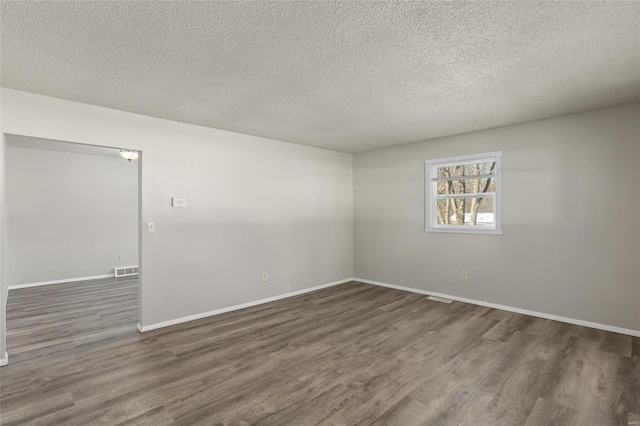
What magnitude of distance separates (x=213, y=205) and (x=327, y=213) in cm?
220

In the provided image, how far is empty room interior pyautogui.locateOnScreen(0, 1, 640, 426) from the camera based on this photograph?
2.07 m

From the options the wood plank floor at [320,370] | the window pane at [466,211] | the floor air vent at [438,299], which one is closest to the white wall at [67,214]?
the wood plank floor at [320,370]

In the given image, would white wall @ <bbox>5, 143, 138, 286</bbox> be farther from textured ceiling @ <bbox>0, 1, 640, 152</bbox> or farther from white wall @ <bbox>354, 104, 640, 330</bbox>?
white wall @ <bbox>354, 104, 640, 330</bbox>

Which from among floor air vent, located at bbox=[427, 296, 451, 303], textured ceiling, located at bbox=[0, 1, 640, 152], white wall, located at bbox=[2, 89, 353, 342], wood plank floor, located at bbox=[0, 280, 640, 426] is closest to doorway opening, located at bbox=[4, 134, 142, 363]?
wood plank floor, located at bbox=[0, 280, 640, 426]

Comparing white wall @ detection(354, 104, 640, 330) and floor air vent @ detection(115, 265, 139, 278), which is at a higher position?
white wall @ detection(354, 104, 640, 330)

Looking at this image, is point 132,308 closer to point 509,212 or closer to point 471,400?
point 471,400

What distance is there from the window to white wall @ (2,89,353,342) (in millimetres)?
1771

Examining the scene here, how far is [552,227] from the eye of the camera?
12.8ft

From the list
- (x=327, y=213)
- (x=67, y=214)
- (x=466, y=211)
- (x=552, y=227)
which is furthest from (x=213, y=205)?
(x=552, y=227)

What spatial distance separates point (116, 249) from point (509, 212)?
7.32m

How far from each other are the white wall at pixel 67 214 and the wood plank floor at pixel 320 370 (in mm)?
1886

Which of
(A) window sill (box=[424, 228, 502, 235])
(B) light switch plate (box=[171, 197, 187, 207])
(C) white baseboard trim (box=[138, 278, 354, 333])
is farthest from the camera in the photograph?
(A) window sill (box=[424, 228, 502, 235])

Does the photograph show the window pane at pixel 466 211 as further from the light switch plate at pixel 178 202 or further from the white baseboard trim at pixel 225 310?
the light switch plate at pixel 178 202

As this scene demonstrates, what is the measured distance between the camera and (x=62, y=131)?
3160 mm
